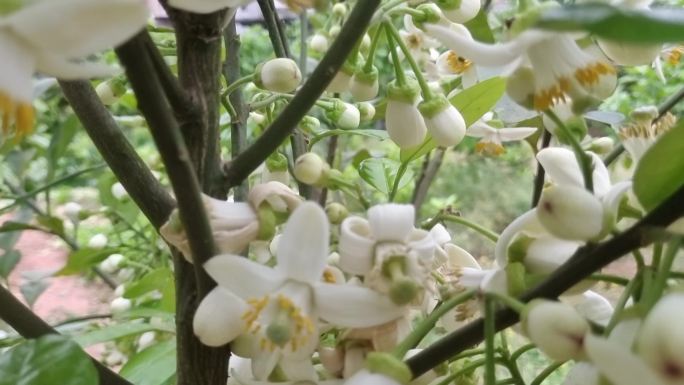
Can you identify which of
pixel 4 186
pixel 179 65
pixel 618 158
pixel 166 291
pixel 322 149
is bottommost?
pixel 4 186

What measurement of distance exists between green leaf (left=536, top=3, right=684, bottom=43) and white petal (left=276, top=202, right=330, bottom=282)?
0.45 feet

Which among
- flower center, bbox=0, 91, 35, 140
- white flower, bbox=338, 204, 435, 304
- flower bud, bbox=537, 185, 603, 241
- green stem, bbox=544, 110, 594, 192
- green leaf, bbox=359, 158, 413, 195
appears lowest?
green leaf, bbox=359, 158, 413, 195

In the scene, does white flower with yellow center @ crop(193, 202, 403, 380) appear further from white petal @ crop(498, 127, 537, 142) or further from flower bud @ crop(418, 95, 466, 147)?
white petal @ crop(498, 127, 537, 142)

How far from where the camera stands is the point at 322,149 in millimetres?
996

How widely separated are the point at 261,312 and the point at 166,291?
0.31m

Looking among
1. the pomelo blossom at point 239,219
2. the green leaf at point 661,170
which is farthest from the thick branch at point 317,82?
the green leaf at point 661,170

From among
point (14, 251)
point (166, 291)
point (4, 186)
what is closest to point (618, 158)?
point (166, 291)

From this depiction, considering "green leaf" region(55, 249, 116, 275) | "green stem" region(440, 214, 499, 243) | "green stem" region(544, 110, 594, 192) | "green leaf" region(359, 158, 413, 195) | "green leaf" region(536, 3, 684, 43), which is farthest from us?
"green leaf" region(55, 249, 116, 275)

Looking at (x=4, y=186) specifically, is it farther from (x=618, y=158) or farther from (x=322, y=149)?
(x=618, y=158)

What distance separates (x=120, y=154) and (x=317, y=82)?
0.43 feet

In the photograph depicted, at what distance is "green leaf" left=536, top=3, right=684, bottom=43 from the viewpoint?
196 millimetres

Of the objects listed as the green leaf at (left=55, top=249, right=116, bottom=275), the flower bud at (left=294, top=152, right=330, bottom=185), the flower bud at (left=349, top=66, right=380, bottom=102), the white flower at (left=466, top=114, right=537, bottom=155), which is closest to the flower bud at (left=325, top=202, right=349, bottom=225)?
the flower bud at (left=294, top=152, right=330, bottom=185)

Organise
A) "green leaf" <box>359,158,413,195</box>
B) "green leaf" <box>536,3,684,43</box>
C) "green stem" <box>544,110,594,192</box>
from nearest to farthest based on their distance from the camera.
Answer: "green leaf" <box>536,3,684,43</box> < "green stem" <box>544,110,594,192</box> < "green leaf" <box>359,158,413,195</box>

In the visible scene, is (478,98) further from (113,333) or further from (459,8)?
(113,333)
